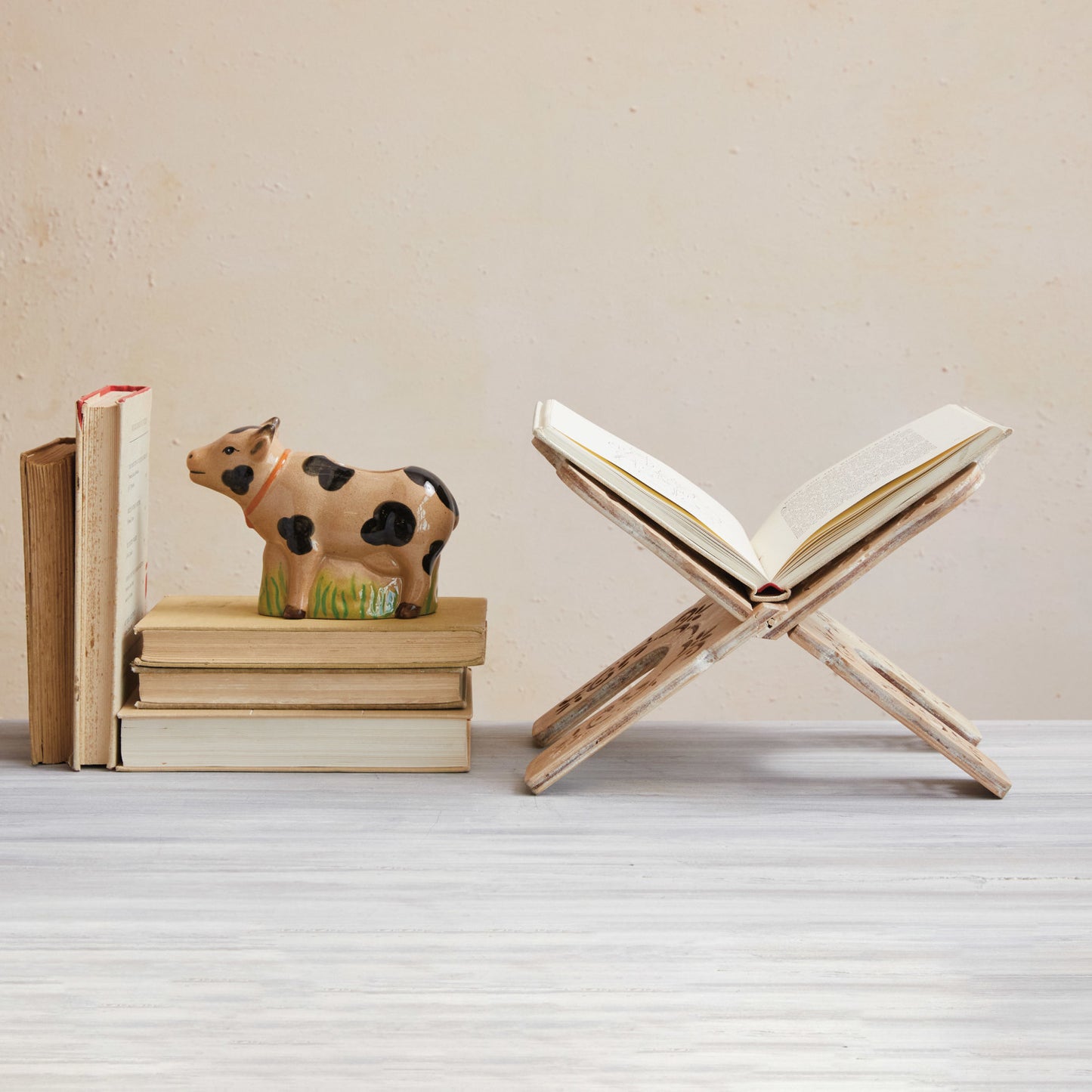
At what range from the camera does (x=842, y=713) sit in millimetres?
2656

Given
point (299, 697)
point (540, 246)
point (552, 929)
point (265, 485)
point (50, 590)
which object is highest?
point (540, 246)

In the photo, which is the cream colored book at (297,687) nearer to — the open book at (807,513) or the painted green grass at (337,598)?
the painted green grass at (337,598)

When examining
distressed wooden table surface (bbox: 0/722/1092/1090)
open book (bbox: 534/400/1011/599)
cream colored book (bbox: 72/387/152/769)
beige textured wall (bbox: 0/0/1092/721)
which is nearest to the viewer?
distressed wooden table surface (bbox: 0/722/1092/1090)

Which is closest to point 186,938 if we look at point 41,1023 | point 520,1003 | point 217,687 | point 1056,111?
point 41,1023

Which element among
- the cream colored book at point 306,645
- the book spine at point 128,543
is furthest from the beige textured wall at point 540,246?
the cream colored book at point 306,645

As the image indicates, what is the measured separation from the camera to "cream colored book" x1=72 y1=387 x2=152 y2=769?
1.15 metres

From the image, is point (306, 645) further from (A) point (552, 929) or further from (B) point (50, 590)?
(A) point (552, 929)

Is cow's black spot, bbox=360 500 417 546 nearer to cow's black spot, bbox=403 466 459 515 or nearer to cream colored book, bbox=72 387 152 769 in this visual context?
cow's black spot, bbox=403 466 459 515

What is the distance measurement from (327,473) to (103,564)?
0.77ft

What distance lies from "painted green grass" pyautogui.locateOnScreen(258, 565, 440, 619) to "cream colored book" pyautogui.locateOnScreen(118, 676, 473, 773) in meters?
0.10

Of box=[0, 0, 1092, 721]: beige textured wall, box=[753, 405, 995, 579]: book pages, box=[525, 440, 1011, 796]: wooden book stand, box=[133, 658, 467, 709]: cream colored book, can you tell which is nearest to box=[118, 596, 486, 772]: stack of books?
box=[133, 658, 467, 709]: cream colored book

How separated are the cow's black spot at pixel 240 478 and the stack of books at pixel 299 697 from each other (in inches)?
5.6

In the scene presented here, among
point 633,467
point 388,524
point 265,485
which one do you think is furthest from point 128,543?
point 633,467

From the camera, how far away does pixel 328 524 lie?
122 cm
